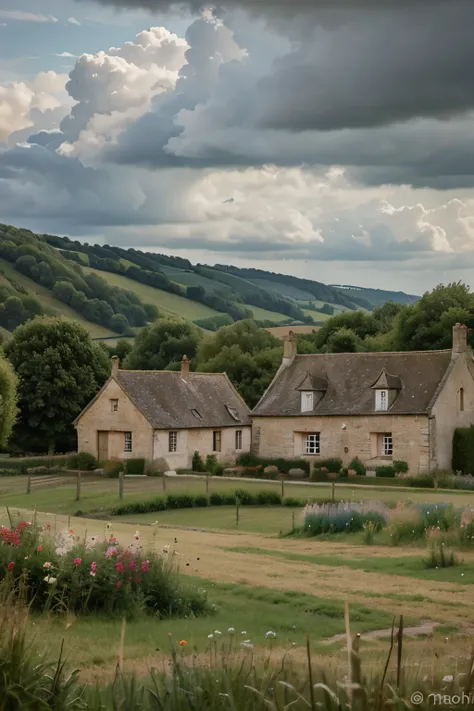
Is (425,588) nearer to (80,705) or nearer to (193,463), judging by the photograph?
(80,705)

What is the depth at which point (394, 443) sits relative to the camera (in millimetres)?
56219

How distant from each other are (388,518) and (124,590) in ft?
48.0

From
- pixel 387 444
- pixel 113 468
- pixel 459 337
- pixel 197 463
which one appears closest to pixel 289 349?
pixel 197 463

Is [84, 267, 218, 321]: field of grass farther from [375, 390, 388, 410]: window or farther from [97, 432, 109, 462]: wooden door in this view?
[375, 390, 388, 410]: window

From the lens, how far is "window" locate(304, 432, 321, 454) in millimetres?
59531

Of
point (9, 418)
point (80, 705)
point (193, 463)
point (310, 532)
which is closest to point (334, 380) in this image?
point (193, 463)

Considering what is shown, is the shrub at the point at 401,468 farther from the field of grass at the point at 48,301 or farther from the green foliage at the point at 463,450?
the field of grass at the point at 48,301

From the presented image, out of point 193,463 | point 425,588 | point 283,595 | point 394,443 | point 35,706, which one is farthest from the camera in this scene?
point 193,463

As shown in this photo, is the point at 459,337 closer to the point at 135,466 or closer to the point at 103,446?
the point at 135,466

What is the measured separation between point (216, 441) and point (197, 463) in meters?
2.35

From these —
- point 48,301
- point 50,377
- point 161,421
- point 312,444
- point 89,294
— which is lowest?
point 312,444

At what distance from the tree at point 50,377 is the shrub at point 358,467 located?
25.9 metres

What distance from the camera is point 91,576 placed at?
1644 centimetres

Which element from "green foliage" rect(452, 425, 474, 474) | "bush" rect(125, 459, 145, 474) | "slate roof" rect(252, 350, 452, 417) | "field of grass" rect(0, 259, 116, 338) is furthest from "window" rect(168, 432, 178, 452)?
"field of grass" rect(0, 259, 116, 338)
